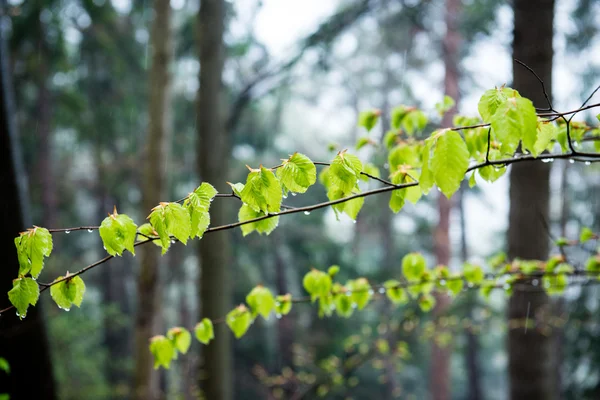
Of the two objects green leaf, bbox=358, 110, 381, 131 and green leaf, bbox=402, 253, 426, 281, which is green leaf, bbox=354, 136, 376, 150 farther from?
green leaf, bbox=402, 253, 426, 281

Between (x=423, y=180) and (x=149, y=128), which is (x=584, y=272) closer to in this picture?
(x=423, y=180)

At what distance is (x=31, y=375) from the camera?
108 inches

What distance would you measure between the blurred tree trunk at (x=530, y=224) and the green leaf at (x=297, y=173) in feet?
7.20

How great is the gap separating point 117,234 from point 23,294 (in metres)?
0.28

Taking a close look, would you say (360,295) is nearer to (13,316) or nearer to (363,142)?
(363,142)

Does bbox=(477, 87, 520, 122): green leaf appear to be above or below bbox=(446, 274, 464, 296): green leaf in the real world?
above

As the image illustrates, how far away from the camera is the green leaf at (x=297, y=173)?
3.60ft

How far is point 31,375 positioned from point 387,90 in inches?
464

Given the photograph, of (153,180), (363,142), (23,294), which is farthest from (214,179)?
(23,294)

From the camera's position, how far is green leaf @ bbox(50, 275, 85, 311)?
1.17 metres

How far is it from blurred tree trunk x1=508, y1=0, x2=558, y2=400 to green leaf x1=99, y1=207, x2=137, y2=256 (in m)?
2.58

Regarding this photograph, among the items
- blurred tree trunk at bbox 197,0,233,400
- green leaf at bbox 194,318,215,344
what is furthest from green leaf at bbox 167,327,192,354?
blurred tree trunk at bbox 197,0,233,400

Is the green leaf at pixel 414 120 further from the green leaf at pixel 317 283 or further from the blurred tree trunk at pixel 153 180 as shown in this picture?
the blurred tree trunk at pixel 153 180

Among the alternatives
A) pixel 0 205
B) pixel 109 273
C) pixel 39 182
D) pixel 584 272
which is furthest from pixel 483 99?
pixel 109 273
